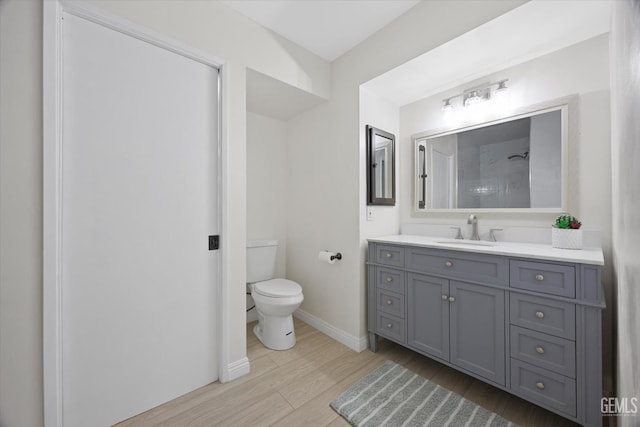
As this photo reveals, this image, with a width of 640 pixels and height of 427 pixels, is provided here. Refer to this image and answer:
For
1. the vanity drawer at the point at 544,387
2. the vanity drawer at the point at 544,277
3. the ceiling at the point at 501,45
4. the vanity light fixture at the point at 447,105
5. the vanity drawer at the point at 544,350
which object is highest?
the ceiling at the point at 501,45

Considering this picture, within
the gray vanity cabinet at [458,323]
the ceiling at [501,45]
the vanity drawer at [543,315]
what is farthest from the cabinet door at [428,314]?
the ceiling at [501,45]

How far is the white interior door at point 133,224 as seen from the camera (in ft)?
4.20

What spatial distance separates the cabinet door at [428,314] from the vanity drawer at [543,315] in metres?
0.36

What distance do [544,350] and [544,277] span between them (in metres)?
0.37

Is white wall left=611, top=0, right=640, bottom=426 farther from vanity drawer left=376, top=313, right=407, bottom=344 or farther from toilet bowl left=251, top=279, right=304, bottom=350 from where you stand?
toilet bowl left=251, top=279, right=304, bottom=350

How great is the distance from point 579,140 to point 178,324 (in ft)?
9.10

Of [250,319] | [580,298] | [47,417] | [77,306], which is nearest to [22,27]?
[77,306]

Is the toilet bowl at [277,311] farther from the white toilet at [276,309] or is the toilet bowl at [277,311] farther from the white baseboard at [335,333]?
the white baseboard at [335,333]

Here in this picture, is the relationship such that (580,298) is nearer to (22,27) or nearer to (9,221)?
(9,221)

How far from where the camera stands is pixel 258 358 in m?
2.00

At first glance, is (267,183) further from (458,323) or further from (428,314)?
(458,323)

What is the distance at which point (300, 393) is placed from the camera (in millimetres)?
1618

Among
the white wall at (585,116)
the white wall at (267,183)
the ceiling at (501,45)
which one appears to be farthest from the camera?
the white wall at (267,183)

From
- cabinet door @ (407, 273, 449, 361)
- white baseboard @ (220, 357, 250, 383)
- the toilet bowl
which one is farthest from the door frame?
cabinet door @ (407, 273, 449, 361)
